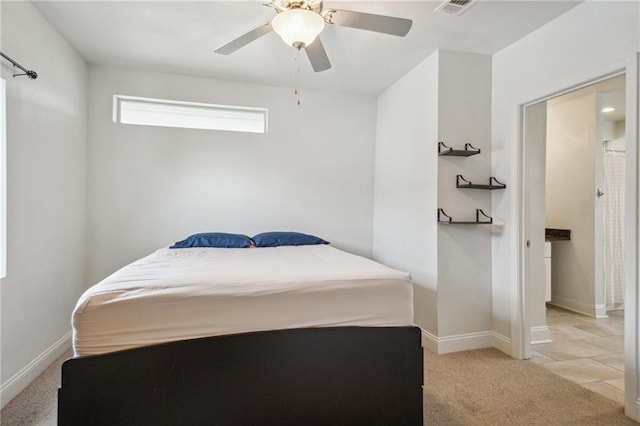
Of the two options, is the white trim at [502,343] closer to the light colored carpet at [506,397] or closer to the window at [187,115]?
the light colored carpet at [506,397]

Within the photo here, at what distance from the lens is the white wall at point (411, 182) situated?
292cm

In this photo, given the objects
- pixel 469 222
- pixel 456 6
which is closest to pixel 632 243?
pixel 469 222

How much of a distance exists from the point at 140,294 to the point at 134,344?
21 cm

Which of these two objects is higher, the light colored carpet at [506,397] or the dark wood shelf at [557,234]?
the dark wood shelf at [557,234]

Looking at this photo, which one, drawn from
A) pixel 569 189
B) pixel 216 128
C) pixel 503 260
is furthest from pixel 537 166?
pixel 216 128

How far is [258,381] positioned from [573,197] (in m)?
4.36

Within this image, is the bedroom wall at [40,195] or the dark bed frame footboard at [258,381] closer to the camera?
the dark bed frame footboard at [258,381]

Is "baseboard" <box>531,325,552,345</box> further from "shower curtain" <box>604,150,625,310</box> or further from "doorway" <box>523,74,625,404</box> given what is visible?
"shower curtain" <box>604,150,625,310</box>

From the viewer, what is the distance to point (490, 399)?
6.94 ft

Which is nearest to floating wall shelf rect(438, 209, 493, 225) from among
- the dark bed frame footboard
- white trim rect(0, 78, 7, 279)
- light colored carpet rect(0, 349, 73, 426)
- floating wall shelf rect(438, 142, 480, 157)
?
floating wall shelf rect(438, 142, 480, 157)

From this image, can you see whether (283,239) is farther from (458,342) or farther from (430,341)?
(458,342)

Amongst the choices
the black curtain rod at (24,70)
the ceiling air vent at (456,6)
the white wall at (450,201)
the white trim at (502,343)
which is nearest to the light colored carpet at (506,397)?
the white trim at (502,343)

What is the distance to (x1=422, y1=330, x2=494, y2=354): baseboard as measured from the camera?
282 cm

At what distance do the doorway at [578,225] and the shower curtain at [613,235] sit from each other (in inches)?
0.5
